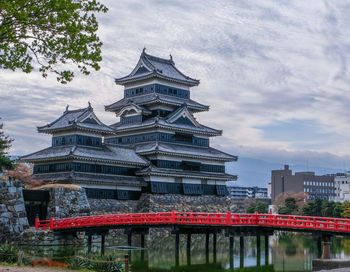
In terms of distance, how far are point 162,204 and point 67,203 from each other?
47.1 feet

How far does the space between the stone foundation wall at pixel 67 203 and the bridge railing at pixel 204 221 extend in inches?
61.5

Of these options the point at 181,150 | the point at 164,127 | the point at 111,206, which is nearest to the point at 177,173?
the point at 181,150

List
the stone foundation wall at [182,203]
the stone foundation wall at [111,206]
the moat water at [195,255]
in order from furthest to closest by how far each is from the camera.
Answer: the stone foundation wall at [182,203], the stone foundation wall at [111,206], the moat water at [195,255]

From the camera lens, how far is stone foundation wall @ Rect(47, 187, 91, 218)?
47612mm

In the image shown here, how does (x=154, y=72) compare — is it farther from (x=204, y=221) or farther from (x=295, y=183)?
(x=295, y=183)

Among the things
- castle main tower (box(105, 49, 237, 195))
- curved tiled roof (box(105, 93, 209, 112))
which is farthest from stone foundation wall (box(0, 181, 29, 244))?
curved tiled roof (box(105, 93, 209, 112))

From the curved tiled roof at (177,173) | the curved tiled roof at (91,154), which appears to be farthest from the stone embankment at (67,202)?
the curved tiled roof at (177,173)

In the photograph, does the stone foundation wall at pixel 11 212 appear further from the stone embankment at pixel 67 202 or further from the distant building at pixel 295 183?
the distant building at pixel 295 183

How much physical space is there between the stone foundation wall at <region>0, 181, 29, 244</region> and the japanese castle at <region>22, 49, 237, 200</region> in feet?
32.7

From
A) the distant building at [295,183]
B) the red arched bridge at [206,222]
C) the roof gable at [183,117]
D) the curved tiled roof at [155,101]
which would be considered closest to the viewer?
the red arched bridge at [206,222]

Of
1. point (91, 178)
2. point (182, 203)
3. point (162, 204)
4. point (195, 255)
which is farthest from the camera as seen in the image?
point (182, 203)

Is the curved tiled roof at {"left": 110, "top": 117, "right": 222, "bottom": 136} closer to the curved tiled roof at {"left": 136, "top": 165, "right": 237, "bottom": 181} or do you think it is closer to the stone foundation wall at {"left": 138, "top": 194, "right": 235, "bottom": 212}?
the curved tiled roof at {"left": 136, "top": 165, "right": 237, "bottom": 181}

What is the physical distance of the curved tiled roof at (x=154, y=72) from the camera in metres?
67.8

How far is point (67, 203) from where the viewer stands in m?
48.7
